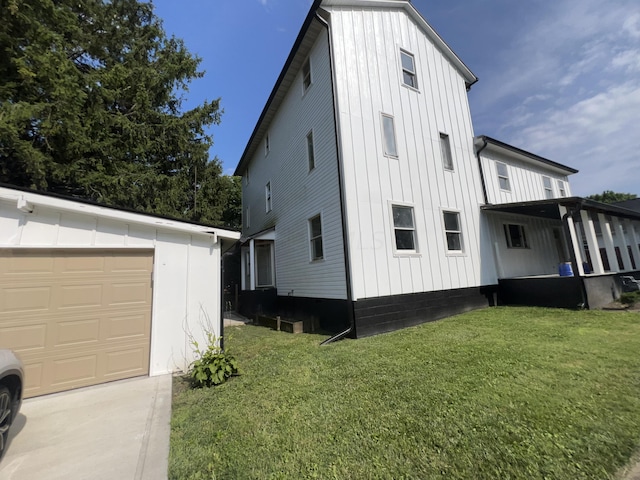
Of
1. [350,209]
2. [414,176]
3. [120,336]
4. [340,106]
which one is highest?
[340,106]

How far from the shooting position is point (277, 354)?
5805 millimetres

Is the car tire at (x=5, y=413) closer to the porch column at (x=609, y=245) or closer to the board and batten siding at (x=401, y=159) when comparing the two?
the board and batten siding at (x=401, y=159)

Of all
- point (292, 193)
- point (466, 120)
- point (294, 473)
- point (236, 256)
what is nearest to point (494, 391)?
point (294, 473)

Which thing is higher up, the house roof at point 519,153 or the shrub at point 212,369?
the house roof at point 519,153

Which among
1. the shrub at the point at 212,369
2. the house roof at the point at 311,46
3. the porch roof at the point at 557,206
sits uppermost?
the house roof at the point at 311,46

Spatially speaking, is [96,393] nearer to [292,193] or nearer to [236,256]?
[292,193]

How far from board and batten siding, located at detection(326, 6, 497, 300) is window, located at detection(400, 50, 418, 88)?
0.58ft

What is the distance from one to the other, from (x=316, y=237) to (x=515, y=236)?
8.40 meters

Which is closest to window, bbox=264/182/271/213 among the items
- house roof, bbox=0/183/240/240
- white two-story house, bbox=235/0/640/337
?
white two-story house, bbox=235/0/640/337

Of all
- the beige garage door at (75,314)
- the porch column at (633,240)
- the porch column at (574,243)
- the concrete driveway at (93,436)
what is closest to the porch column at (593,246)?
the porch column at (574,243)

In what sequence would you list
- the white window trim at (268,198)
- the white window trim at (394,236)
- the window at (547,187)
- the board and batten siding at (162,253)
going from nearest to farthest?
the board and batten siding at (162,253)
the white window trim at (394,236)
the white window trim at (268,198)
the window at (547,187)

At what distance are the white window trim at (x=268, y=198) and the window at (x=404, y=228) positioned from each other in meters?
7.16

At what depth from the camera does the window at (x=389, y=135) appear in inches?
330

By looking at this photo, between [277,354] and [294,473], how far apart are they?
12.0 ft
